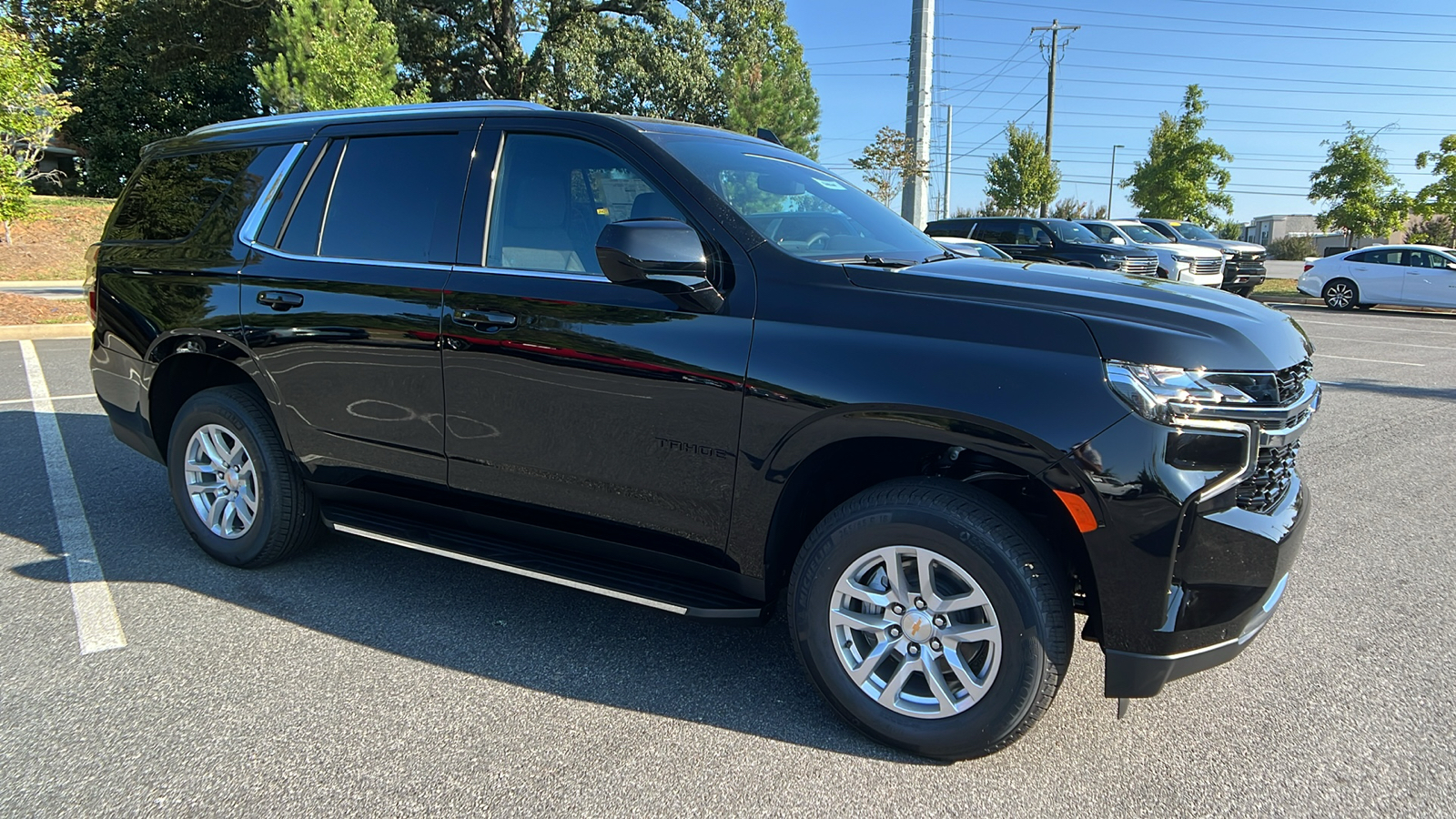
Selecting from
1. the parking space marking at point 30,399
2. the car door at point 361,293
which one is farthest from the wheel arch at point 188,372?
the parking space marking at point 30,399

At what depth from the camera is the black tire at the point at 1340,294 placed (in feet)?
67.5

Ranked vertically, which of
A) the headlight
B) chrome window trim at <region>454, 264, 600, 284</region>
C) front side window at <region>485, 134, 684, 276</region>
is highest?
front side window at <region>485, 134, 684, 276</region>

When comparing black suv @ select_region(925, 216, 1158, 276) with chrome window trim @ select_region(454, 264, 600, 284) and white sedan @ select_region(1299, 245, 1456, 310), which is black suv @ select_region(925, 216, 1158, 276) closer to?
white sedan @ select_region(1299, 245, 1456, 310)

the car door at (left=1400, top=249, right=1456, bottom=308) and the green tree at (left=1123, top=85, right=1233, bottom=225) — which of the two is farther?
the green tree at (left=1123, top=85, right=1233, bottom=225)

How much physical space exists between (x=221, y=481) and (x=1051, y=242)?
1689 centimetres

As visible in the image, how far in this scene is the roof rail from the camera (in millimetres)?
3578

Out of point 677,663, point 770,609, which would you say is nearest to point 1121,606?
point 770,609

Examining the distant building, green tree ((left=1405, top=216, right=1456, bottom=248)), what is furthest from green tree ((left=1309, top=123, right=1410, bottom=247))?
the distant building

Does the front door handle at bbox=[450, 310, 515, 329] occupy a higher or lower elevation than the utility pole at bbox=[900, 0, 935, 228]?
lower

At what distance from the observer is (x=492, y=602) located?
12.6ft

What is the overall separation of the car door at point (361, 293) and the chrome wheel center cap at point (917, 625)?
6.05 ft

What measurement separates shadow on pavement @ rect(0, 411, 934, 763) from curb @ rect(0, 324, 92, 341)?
8.72m

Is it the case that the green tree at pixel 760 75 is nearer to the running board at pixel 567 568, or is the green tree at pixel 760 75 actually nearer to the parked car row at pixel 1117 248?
the parked car row at pixel 1117 248

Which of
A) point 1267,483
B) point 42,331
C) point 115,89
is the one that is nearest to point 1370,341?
point 1267,483
